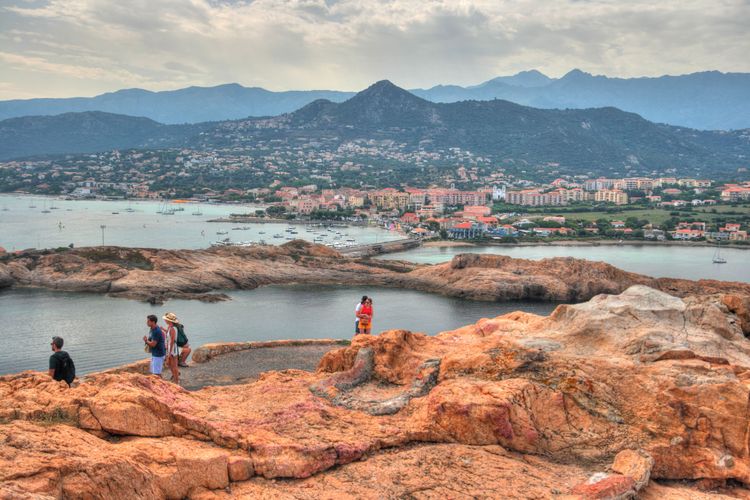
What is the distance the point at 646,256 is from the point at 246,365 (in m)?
56.6

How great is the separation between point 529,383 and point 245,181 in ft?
425

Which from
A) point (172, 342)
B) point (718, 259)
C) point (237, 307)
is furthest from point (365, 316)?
point (718, 259)

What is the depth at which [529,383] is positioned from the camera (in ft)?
23.0

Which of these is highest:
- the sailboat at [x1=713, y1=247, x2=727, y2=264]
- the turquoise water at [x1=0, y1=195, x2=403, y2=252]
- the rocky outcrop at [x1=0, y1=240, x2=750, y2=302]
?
the turquoise water at [x1=0, y1=195, x2=403, y2=252]

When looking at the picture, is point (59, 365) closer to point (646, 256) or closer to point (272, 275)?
point (272, 275)

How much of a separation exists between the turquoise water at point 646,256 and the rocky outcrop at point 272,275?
12647 millimetres

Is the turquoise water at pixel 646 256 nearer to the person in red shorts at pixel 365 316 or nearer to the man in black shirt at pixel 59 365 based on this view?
the person in red shorts at pixel 365 316

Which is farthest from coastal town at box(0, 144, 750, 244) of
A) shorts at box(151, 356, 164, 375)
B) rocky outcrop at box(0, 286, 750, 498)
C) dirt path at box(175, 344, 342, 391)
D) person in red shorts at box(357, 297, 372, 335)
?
shorts at box(151, 356, 164, 375)

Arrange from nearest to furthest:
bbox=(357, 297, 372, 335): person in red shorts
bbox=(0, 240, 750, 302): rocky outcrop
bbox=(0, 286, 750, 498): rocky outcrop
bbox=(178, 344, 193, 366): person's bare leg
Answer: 1. bbox=(0, 286, 750, 498): rocky outcrop
2. bbox=(178, 344, 193, 366): person's bare leg
3. bbox=(357, 297, 372, 335): person in red shorts
4. bbox=(0, 240, 750, 302): rocky outcrop

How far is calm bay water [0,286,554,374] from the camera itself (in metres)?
23.1

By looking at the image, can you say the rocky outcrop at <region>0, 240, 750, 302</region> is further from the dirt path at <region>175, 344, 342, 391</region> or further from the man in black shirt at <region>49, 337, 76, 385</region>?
the man in black shirt at <region>49, 337, 76, 385</region>

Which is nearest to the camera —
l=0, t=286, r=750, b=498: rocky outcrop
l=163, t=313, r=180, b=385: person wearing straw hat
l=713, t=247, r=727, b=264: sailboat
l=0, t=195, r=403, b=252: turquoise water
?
l=0, t=286, r=750, b=498: rocky outcrop

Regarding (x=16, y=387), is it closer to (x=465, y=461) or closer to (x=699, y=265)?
(x=465, y=461)

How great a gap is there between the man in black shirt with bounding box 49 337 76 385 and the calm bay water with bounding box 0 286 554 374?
13.3 m
